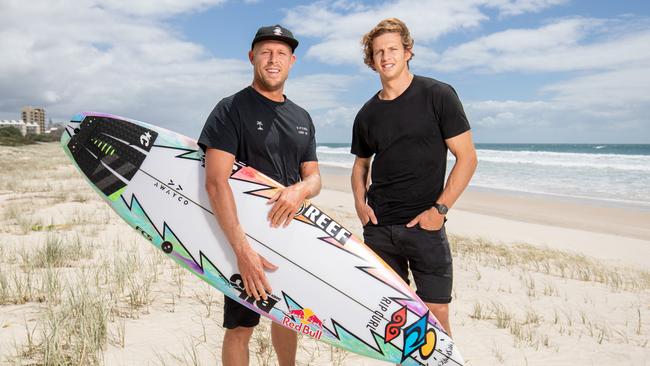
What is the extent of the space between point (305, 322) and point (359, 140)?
1.12 metres

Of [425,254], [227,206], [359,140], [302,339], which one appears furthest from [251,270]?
[302,339]

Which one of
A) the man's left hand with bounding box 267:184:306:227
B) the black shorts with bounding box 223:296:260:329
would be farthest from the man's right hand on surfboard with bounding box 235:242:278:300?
the man's left hand with bounding box 267:184:306:227

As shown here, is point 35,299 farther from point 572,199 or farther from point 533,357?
point 572,199

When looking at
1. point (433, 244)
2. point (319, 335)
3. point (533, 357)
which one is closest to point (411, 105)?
point (433, 244)

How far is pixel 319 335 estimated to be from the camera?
265cm

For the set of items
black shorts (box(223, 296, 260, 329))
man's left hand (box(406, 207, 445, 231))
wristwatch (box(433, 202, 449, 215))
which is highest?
wristwatch (box(433, 202, 449, 215))

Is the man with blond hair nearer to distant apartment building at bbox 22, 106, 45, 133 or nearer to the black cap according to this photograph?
the black cap

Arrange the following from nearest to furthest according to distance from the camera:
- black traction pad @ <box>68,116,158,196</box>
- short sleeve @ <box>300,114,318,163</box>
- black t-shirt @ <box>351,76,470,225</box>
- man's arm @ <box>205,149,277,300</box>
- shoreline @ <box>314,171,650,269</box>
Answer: man's arm @ <box>205,149,277,300</box> → black t-shirt @ <box>351,76,470,225</box> → short sleeve @ <box>300,114,318,163</box> → black traction pad @ <box>68,116,158,196</box> → shoreline @ <box>314,171,650,269</box>

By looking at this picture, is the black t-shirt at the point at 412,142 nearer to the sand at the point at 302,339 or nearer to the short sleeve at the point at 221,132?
the short sleeve at the point at 221,132

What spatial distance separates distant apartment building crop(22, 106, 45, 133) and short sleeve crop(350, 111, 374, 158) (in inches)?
6192

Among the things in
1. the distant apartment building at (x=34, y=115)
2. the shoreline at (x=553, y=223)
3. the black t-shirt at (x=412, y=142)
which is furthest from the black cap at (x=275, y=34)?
the distant apartment building at (x=34, y=115)

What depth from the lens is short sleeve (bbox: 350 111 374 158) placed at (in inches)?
106

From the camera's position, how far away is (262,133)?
2309 millimetres

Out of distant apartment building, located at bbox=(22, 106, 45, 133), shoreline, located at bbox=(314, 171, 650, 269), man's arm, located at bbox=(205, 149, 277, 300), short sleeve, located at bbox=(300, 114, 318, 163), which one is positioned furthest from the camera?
distant apartment building, located at bbox=(22, 106, 45, 133)
